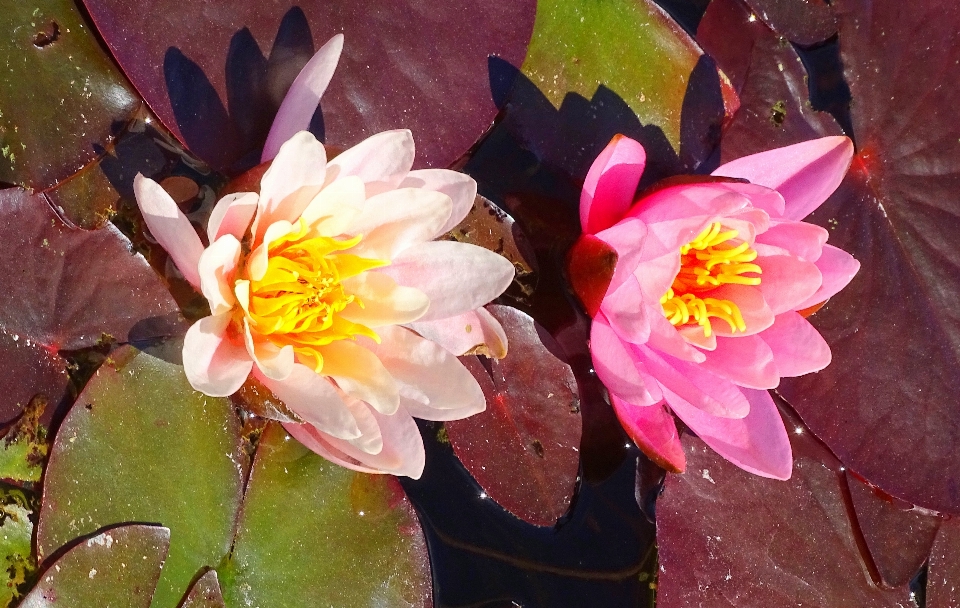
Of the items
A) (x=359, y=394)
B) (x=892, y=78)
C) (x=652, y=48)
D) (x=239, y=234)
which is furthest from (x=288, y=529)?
(x=892, y=78)

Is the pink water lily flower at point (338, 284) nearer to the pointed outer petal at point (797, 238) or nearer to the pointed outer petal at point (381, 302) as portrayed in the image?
the pointed outer petal at point (381, 302)

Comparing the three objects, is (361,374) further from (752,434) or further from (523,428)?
(752,434)

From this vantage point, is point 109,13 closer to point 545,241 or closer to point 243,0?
point 243,0

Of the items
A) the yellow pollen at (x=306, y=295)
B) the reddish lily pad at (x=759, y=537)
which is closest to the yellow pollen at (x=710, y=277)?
the reddish lily pad at (x=759, y=537)

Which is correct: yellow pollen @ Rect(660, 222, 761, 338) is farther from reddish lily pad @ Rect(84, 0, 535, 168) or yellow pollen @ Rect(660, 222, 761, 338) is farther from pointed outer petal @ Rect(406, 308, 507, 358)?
reddish lily pad @ Rect(84, 0, 535, 168)

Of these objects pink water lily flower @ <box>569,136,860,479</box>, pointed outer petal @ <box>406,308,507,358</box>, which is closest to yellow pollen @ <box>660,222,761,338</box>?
pink water lily flower @ <box>569,136,860,479</box>

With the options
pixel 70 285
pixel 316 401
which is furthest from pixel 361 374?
pixel 70 285
